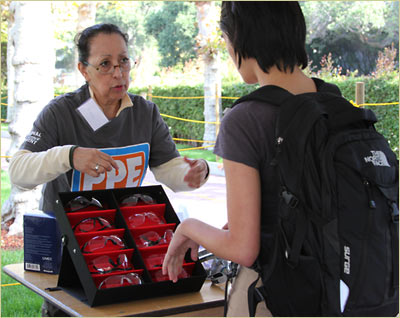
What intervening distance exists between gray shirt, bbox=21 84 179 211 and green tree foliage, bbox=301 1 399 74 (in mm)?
27705

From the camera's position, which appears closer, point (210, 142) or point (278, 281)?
point (278, 281)

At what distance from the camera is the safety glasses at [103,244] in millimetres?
1965

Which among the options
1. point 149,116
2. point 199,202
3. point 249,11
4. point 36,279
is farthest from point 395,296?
point 199,202

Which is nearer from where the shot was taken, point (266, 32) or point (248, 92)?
point (266, 32)

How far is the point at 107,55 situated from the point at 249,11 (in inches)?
48.5

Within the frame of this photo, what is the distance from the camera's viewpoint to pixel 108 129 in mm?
2605

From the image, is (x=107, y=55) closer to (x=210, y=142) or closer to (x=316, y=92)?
(x=316, y=92)

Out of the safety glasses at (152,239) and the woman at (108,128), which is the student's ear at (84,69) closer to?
the woman at (108,128)

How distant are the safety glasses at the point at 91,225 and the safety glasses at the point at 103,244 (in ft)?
0.16

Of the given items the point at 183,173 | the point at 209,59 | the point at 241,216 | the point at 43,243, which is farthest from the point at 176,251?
the point at 209,59

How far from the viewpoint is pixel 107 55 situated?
102 inches

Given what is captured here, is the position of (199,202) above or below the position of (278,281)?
below

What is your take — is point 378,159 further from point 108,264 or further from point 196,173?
point 196,173

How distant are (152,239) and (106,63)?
0.91 metres
